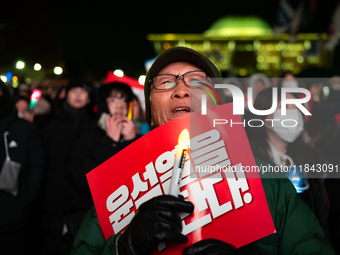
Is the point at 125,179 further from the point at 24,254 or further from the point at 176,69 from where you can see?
the point at 24,254

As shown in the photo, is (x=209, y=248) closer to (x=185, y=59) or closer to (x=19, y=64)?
(x=185, y=59)

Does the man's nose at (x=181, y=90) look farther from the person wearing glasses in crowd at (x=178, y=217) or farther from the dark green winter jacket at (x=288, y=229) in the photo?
the dark green winter jacket at (x=288, y=229)

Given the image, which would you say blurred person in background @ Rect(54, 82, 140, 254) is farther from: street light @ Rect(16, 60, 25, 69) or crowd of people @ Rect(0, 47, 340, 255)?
street light @ Rect(16, 60, 25, 69)

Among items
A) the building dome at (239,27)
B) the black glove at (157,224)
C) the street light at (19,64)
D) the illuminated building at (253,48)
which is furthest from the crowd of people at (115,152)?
the building dome at (239,27)

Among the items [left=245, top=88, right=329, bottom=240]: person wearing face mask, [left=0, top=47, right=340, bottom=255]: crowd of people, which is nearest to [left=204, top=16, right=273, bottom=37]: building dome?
[left=0, top=47, right=340, bottom=255]: crowd of people

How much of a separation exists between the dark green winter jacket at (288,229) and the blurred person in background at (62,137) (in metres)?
2.09

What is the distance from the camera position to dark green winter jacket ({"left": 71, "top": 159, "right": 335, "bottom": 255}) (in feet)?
3.56

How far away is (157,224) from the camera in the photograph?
34.5 inches

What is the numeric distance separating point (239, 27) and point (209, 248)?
240 ft

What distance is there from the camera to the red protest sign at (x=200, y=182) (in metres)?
0.94

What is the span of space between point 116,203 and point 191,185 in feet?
0.95

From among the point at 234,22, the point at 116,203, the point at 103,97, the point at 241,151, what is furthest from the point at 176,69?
the point at 234,22

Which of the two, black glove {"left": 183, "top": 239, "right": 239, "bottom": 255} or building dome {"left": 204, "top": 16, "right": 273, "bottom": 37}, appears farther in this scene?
building dome {"left": 204, "top": 16, "right": 273, "bottom": 37}

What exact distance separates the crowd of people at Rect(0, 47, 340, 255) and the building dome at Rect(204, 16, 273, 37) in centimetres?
6590
